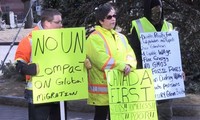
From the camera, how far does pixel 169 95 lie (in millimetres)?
4961

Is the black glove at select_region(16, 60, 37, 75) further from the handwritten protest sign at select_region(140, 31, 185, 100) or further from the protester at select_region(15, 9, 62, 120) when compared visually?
the handwritten protest sign at select_region(140, 31, 185, 100)

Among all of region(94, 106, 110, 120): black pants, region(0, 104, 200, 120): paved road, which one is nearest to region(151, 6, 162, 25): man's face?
region(94, 106, 110, 120): black pants

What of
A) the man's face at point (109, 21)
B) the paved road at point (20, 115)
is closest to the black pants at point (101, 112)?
the man's face at point (109, 21)

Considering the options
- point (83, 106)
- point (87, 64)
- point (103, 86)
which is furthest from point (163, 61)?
point (83, 106)

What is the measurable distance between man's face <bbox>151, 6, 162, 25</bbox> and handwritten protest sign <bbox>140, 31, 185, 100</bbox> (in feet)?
0.43

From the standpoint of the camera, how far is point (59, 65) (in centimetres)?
441

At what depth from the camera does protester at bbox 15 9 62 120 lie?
425 cm

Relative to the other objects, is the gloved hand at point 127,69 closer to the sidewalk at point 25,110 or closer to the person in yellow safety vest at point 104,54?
the person in yellow safety vest at point 104,54

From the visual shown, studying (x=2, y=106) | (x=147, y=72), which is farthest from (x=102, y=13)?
(x=2, y=106)

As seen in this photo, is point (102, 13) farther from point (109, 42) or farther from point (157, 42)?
point (157, 42)

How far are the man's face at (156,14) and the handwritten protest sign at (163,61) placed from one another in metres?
0.13

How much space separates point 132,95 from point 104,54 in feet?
1.57

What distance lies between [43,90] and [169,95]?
4.53 feet

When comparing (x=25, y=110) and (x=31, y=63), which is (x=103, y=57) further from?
(x=25, y=110)
